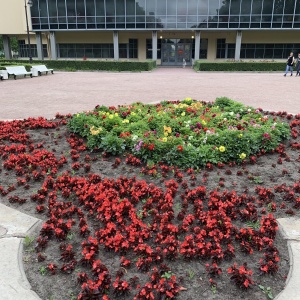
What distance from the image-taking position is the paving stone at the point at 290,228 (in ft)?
10.1

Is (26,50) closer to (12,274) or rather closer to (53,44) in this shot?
(53,44)

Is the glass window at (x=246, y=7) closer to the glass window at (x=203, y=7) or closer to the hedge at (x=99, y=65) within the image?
the glass window at (x=203, y=7)

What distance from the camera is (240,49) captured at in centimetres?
3466

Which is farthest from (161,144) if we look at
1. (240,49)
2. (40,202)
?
(240,49)

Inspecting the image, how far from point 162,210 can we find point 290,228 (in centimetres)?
130

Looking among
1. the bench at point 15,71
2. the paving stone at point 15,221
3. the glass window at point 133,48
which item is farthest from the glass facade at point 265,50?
the paving stone at point 15,221

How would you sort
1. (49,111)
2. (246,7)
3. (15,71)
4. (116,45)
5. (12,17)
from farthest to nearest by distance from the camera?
(12,17)
(116,45)
(246,7)
(15,71)
(49,111)

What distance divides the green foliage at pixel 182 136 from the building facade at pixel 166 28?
2870 centimetres

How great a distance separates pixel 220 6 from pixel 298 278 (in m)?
33.3

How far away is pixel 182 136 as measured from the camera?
5.28 m

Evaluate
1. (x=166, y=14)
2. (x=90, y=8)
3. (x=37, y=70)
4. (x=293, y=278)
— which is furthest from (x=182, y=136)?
(x=90, y=8)

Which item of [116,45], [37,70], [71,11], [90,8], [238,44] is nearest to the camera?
[37,70]

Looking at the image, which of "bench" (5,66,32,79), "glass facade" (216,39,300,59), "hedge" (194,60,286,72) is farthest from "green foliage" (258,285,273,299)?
"glass facade" (216,39,300,59)

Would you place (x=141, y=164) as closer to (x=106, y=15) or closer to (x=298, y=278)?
(x=298, y=278)
